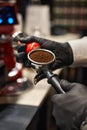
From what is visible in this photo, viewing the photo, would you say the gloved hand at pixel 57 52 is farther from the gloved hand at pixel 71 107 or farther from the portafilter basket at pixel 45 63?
the gloved hand at pixel 71 107

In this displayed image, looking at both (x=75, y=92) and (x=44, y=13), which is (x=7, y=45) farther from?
(x=44, y=13)

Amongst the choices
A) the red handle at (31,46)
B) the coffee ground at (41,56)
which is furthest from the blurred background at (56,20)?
the coffee ground at (41,56)

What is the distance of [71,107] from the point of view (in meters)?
0.90

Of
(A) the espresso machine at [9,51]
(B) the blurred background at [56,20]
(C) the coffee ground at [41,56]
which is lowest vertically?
(B) the blurred background at [56,20]

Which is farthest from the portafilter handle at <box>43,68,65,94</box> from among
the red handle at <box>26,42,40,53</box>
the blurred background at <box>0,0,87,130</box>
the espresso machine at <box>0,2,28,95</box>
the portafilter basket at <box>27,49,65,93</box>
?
the blurred background at <box>0,0,87,130</box>

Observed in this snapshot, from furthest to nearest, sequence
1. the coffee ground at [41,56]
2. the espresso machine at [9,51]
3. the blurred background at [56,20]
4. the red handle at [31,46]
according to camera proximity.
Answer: the blurred background at [56,20], the espresso machine at [9,51], the red handle at [31,46], the coffee ground at [41,56]

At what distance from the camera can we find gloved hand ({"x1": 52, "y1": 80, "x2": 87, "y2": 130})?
2.88 ft

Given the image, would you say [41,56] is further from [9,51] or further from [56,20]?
[56,20]

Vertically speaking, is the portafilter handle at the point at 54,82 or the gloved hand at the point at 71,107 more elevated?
the portafilter handle at the point at 54,82

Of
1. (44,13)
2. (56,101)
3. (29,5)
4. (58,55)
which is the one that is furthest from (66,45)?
(29,5)

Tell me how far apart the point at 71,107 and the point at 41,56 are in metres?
0.22

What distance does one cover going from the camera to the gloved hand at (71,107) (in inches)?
34.5

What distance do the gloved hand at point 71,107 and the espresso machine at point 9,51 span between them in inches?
18.6

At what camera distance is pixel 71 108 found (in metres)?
0.90
